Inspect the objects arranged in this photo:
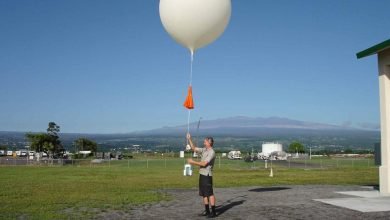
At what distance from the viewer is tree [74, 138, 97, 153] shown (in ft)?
238

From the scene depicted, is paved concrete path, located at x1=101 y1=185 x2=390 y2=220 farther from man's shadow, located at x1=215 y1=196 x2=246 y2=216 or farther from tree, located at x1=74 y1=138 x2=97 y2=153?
tree, located at x1=74 y1=138 x2=97 y2=153

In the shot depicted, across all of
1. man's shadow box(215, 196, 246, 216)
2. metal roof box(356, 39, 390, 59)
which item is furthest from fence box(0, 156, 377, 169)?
man's shadow box(215, 196, 246, 216)

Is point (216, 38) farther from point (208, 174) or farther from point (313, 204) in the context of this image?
point (313, 204)

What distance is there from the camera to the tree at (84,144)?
7262 cm

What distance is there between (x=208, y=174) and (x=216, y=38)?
11.9ft

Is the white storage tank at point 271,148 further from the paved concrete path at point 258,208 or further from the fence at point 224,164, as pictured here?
the paved concrete path at point 258,208

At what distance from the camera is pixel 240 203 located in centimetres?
1223

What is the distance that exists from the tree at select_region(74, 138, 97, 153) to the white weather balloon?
209ft

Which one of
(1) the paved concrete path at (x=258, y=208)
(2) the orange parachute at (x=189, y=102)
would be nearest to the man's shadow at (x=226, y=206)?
(1) the paved concrete path at (x=258, y=208)

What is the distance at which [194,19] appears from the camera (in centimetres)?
1058

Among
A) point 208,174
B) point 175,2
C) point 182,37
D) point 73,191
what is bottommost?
point 73,191

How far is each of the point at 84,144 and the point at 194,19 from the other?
221 ft

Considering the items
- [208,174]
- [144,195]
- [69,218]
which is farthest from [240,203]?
[69,218]

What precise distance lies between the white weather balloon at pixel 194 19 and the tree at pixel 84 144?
2509 inches
